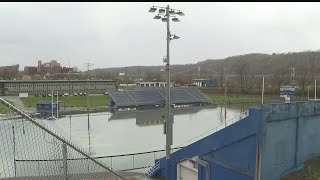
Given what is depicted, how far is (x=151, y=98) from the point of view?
5850cm

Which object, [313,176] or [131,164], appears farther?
[131,164]

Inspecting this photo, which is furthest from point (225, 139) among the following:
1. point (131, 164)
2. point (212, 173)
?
point (131, 164)

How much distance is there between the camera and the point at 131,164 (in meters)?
18.8

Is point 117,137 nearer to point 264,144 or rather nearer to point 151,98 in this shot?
point 264,144

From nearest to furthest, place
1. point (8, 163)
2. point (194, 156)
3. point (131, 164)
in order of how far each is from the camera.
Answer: point (194, 156) < point (8, 163) < point (131, 164)

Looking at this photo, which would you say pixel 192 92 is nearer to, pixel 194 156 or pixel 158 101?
pixel 158 101

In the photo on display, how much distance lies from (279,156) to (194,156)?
3.58 m

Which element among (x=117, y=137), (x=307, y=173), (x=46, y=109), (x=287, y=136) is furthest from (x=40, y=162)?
(x=46, y=109)

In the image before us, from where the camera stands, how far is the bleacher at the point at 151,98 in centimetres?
5400

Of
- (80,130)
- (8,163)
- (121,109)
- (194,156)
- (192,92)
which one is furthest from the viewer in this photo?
(192,92)

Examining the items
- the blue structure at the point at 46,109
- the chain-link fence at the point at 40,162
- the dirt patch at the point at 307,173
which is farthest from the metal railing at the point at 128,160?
the blue structure at the point at 46,109

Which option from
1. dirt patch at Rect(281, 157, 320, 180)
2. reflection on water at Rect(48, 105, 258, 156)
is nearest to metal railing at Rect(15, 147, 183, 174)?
reflection on water at Rect(48, 105, 258, 156)

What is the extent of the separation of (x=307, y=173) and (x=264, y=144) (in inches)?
93.3

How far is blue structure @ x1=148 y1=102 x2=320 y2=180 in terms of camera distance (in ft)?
39.0
